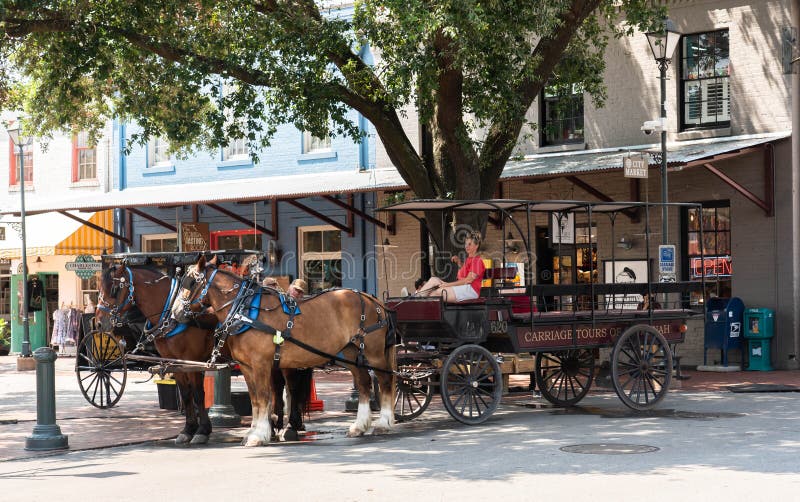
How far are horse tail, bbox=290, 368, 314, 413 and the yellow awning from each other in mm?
17183

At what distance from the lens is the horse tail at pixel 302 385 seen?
12484 mm

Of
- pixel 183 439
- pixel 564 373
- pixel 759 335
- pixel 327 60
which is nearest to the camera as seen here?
pixel 183 439

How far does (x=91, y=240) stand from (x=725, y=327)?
1695 centimetres

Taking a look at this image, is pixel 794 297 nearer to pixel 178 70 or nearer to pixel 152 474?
pixel 178 70

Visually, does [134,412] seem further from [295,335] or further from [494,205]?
[494,205]

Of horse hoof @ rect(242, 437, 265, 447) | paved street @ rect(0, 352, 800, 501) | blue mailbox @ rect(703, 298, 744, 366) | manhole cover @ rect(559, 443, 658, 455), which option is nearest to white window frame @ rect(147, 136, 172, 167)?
paved street @ rect(0, 352, 800, 501)

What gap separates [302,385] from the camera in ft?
41.3

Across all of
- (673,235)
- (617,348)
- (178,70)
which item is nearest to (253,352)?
(617,348)

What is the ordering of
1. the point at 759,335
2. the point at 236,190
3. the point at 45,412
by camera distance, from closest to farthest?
1. the point at 45,412
2. the point at 759,335
3. the point at 236,190

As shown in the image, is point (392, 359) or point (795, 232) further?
point (795, 232)

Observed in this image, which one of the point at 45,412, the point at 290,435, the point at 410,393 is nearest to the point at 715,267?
the point at 410,393

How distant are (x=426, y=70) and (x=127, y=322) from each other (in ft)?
16.8

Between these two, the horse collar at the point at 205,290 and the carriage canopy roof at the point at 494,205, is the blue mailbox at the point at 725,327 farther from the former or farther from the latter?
the horse collar at the point at 205,290

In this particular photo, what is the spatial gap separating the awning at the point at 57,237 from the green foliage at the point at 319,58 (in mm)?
10859
